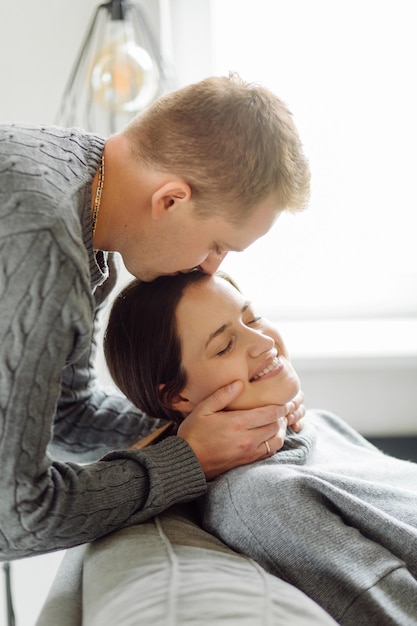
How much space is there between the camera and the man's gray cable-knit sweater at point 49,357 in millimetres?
1067

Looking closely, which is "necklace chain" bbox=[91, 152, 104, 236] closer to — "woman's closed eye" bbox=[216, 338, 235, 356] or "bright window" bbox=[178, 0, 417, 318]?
"woman's closed eye" bbox=[216, 338, 235, 356]

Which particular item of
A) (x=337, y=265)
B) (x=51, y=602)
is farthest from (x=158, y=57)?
(x=51, y=602)

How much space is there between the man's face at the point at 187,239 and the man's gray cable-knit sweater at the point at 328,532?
36cm

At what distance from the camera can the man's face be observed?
1.32 meters

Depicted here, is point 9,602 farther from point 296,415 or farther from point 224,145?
point 224,145

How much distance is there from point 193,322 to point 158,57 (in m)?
0.89

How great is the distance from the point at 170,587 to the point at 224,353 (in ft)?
1.75

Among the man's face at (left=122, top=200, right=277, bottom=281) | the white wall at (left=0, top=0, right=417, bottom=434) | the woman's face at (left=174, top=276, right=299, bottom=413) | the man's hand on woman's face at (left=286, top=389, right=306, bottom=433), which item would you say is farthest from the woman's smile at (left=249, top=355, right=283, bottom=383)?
the white wall at (left=0, top=0, right=417, bottom=434)

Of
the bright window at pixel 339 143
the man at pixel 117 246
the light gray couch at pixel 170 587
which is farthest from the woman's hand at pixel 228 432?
the bright window at pixel 339 143

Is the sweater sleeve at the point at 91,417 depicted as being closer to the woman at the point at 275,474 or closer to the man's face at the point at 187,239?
the woman at the point at 275,474

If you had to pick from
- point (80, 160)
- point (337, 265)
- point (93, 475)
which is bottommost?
point (337, 265)

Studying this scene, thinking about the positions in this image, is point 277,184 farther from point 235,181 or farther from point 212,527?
point 212,527

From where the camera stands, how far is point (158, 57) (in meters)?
2.06

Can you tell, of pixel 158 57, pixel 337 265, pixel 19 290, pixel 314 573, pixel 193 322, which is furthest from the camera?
pixel 337 265
